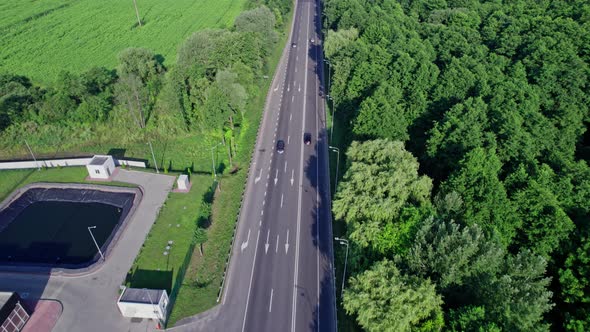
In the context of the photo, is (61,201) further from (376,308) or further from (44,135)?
(376,308)

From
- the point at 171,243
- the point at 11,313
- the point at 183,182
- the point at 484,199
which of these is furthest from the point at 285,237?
the point at 11,313

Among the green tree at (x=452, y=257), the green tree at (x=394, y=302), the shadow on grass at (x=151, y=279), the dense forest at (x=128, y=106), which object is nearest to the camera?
the green tree at (x=394, y=302)

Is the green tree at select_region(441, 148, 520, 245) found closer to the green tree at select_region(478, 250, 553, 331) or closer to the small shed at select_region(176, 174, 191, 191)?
the green tree at select_region(478, 250, 553, 331)

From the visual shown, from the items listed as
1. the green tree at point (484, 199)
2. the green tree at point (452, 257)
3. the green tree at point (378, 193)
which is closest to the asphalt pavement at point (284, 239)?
the green tree at point (378, 193)

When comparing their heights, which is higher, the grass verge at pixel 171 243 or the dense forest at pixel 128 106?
the dense forest at pixel 128 106

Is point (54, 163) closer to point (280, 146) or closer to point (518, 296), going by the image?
point (280, 146)

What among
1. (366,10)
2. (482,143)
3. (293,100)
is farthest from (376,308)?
(366,10)

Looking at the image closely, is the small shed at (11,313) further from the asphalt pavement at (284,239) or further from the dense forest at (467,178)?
the dense forest at (467,178)
